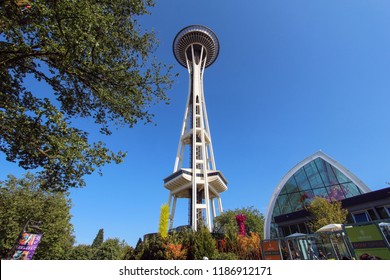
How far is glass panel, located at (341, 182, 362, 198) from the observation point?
23.1m

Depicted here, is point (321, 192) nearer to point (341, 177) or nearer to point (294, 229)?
point (341, 177)

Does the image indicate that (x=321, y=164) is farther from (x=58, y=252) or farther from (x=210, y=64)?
(x=210, y=64)

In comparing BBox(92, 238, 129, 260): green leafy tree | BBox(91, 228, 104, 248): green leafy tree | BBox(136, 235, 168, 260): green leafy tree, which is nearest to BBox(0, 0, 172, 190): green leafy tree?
BBox(136, 235, 168, 260): green leafy tree

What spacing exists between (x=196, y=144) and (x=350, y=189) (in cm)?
3022

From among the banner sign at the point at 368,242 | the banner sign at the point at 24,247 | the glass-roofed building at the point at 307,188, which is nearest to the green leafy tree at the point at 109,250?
the banner sign at the point at 24,247

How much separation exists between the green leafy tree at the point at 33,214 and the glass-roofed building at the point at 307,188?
1090 inches

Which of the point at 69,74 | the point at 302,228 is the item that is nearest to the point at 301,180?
the point at 302,228

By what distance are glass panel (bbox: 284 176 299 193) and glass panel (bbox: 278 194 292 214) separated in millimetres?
1047

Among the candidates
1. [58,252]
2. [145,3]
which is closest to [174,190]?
[58,252]

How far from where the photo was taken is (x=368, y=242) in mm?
7164

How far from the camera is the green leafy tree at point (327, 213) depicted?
17.3m

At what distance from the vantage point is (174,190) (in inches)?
1849

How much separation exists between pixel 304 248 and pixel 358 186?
19091 mm

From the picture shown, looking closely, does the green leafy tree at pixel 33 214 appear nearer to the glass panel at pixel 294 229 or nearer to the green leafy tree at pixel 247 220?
the green leafy tree at pixel 247 220
